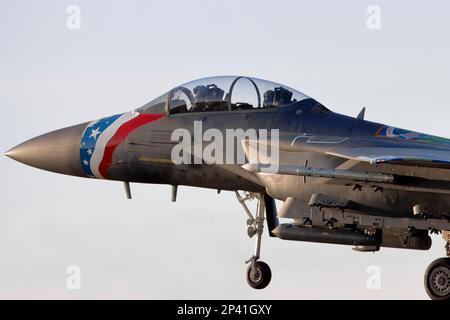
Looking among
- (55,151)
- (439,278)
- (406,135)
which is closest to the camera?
(439,278)

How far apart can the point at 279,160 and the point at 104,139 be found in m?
3.90

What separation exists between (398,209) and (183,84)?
17.4ft

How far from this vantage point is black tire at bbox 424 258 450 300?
1742 cm

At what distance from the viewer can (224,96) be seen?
65.0 ft

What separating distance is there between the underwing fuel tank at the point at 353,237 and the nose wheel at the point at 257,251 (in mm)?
2037

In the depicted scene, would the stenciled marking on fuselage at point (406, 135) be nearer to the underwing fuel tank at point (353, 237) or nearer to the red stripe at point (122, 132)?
the underwing fuel tank at point (353, 237)

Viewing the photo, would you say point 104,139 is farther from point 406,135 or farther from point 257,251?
point 406,135

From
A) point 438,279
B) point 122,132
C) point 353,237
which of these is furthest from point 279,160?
point 122,132

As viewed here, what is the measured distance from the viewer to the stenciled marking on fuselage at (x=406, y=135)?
58.1ft

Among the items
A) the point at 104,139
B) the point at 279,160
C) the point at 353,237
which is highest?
the point at 104,139

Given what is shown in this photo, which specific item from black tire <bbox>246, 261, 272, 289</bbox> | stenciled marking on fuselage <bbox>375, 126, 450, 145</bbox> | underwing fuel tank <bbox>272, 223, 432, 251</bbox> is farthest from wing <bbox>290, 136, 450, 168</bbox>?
black tire <bbox>246, 261, 272, 289</bbox>

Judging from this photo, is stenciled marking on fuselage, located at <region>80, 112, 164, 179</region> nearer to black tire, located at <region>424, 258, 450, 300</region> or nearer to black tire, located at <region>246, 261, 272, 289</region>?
black tire, located at <region>246, 261, 272, 289</region>

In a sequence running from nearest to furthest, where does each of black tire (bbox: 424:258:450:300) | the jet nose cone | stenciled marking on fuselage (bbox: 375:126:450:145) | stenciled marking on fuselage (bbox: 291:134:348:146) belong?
black tire (bbox: 424:258:450:300) → stenciled marking on fuselage (bbox: 375:126:450:145) → stenciled marking on fuselage (bbox: 291:134:348:146) → the jet nose cone

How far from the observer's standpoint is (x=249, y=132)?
1895 cm
